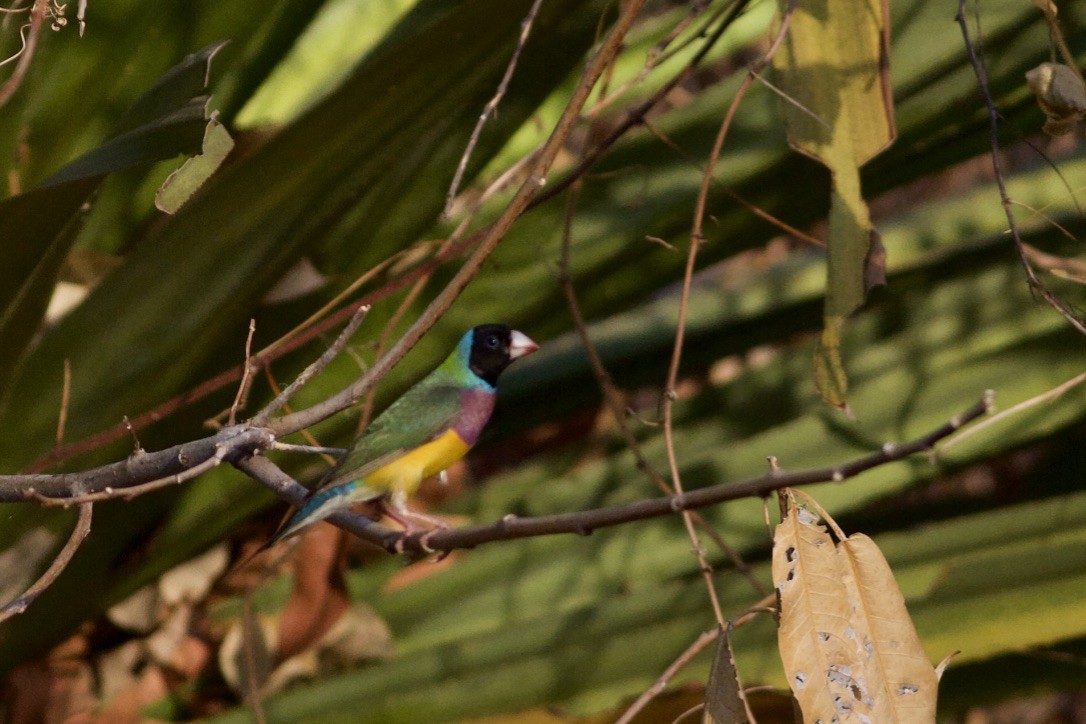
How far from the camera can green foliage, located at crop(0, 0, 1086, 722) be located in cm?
186

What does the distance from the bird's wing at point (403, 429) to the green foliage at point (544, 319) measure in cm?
13

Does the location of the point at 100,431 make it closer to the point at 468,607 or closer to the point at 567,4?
the point at 468,607

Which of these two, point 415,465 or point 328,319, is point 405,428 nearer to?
point 415,465

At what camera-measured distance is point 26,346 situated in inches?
70.3

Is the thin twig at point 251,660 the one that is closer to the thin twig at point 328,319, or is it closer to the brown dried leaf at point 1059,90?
the thin twig at point 328,319

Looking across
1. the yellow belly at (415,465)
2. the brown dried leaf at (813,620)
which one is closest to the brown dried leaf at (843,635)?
the brown dried leaf at (813,620)

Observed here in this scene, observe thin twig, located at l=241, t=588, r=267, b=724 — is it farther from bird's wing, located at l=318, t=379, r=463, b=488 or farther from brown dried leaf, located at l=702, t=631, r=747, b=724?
brown dried leaf, located at l=702, t=631, r=747, b=724

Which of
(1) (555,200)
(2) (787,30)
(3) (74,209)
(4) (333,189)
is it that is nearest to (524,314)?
(1) (555,200)

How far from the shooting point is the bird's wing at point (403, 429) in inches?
76.4

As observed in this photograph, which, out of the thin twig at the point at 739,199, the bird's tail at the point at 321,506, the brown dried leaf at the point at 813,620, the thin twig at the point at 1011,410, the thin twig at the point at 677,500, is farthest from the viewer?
the thin twig at the point at 739,199

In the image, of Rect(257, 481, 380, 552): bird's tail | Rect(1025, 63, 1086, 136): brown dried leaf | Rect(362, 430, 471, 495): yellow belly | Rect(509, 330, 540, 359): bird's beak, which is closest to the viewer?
Rect(1025, 63, 1086, 136): brown dried leaf

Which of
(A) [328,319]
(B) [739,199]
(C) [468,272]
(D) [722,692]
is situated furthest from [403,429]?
(D) [722,692]

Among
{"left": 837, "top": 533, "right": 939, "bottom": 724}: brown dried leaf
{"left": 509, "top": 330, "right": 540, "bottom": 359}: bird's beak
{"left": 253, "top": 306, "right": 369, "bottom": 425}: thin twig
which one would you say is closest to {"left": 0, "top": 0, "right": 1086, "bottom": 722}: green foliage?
{"left": 509, "top": 330, "right": 540, "bottom": 359}: bird's beak

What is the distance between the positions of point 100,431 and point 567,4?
39.6 inches
